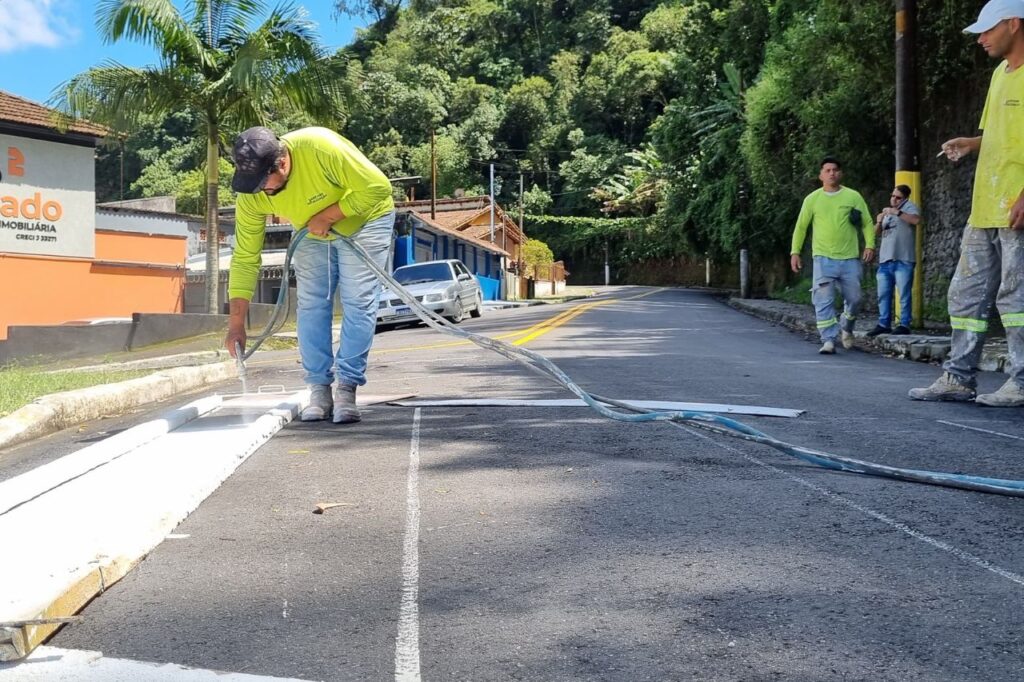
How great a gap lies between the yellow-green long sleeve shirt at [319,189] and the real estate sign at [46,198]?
58.9ft

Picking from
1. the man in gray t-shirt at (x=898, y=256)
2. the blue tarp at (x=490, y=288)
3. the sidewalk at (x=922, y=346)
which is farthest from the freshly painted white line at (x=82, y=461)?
the blue tarp at (x=490, y=288)

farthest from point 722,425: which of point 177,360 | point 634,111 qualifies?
point 634,111

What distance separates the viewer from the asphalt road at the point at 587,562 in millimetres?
2262

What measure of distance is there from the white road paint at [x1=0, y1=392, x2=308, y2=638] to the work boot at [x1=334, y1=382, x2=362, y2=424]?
0.39 metres

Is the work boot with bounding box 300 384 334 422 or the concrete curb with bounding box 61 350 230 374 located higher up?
the work boot with bounding box 300 384 334 422

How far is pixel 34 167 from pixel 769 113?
16.7 meters

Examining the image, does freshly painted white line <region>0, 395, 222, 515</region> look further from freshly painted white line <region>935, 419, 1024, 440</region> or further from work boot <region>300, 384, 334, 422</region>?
freshly painted white line <region>935, 419, 1024, 440</region>

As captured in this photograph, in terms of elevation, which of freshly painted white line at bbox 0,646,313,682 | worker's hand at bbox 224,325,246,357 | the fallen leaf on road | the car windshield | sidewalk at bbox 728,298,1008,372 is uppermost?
the car windshield

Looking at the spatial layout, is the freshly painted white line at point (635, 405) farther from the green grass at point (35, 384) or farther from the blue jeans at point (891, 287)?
the blue jeans at point (891, 287)

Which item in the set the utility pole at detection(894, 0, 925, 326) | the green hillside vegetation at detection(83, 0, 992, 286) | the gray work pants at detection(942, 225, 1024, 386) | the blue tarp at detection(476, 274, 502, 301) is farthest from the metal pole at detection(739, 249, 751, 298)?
the gray work pants at detection(942, 225, 1024, 386)

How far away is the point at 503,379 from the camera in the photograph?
775 cm

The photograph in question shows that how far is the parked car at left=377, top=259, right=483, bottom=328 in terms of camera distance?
1944cm

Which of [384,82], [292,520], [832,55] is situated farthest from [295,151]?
[384,82]

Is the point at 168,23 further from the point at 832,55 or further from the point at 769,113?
the point at 769,113
